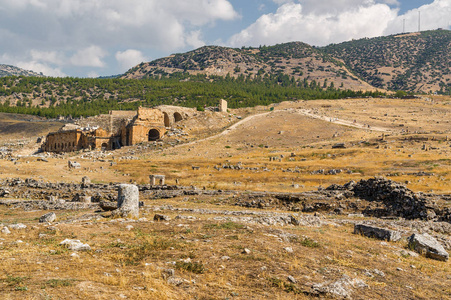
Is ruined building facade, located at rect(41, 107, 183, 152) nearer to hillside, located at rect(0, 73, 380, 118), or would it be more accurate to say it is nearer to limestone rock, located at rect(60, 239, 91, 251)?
hillside, located at rect(0, 73, 380, 118)

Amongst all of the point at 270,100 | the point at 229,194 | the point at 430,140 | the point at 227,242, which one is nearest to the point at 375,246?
Result: the point at 227,242

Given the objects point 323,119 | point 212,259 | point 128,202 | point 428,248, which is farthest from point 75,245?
point 323,119

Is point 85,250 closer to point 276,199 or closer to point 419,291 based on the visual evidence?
point 419,291

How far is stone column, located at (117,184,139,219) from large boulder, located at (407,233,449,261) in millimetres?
10893

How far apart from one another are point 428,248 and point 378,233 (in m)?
1.88

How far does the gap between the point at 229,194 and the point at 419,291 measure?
16860 mm

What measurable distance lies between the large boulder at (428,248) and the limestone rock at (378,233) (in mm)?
675

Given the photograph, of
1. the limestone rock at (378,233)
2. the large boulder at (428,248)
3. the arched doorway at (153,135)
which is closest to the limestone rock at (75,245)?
the limestone rock at (378,233)

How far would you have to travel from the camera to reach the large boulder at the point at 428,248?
1063cm

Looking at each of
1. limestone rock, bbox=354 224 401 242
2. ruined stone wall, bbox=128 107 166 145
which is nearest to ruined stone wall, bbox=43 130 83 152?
ruined stone wall, bbox=128 107 166 145

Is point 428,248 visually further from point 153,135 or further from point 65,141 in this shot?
point 65,141

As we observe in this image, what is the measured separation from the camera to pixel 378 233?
1260 centimetres

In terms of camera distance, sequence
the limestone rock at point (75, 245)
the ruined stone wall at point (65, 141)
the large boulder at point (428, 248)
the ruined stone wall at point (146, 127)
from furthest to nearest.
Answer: the ruined stone wall at point (65, 141) < the ruined stone wall at point (146, 127) < the large boulder at point (428, 248) < the limestone rock at point (75, 245)

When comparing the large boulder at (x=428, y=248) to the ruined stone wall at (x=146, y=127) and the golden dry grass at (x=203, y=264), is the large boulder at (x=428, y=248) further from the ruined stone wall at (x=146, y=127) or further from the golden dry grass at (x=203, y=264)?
the ruined stone wall at (x=146, y=127)
